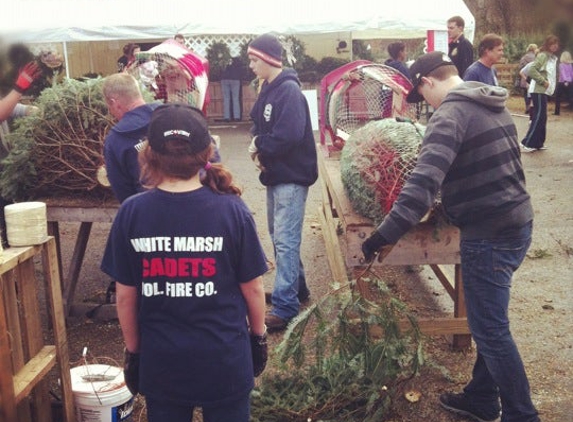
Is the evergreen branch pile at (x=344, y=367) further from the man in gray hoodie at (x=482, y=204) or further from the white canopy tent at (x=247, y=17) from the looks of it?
the white canopy tent at (x=247, y=17)

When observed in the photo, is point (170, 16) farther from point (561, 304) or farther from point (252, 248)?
point (252, 248)

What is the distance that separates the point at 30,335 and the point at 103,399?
509mm

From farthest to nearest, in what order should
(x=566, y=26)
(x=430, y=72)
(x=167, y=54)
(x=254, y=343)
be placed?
1. (x=167, y=54)
2. (x=430, y=72)
3. (x=254, y=343)
4. (x=566, y=26)

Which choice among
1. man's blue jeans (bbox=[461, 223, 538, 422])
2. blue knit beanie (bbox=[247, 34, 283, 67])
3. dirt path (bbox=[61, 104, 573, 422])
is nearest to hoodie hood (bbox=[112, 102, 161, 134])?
blue knit beanie (bbox=[247, 34, 283, 67])

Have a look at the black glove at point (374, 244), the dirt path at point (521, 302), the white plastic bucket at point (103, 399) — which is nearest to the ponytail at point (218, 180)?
the black glove at point (374, 244)

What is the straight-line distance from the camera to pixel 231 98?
17.8 metres

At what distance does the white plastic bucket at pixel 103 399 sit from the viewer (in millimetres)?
3498

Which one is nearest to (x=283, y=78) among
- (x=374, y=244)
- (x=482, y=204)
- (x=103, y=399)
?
(x=374, y=244)

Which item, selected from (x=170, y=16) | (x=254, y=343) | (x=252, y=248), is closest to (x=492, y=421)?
(x=254, y=343)

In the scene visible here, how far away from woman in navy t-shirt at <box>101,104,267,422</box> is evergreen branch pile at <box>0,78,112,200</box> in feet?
8.95

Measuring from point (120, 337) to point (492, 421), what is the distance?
Answer: 2.73m

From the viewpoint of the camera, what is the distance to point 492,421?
3.68 meters

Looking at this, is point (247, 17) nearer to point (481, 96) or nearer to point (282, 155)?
point (282, 155)

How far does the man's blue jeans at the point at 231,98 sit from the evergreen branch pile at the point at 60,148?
12.6 meters
